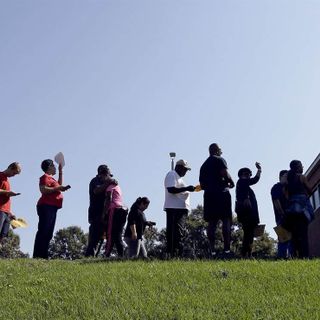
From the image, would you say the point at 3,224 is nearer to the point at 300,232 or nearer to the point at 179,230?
the point at 179,230

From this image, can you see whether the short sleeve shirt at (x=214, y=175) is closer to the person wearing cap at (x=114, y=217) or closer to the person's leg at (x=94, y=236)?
the person wearing cap at (x=114, y=217)

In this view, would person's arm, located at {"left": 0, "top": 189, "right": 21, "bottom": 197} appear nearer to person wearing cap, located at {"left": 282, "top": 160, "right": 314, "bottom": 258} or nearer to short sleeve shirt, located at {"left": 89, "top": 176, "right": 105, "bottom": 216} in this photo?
short sleeve shirt, located at {"left": 89, "top": 176, "right": 105, "bottom": 216}

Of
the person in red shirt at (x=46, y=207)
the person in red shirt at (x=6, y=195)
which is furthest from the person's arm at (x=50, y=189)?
the person in red shirt at (x=6, y=195)

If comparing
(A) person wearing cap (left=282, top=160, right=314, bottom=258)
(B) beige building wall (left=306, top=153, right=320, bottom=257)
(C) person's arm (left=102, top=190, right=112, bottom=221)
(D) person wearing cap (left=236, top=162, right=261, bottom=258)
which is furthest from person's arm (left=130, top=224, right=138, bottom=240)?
(B) beige building wall (left=306, top=153, right=320, bottom=257)

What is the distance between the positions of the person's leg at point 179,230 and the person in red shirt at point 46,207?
198 centimetres

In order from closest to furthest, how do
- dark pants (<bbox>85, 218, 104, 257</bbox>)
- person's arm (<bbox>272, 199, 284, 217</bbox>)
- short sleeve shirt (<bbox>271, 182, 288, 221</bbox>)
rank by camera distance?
person's arm (<bbox>272, 199, 284, 217</bbox>)
short sleeve shirt (<bbox>271, 182, 288, 221</bbox>)
dark pants (<bbox>85, 218, 104, 257</bbox>)

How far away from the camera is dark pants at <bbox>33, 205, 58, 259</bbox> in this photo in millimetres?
11336

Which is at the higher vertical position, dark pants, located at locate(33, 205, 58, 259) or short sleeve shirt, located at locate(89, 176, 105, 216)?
short sleeve shirt, located at locate(89, 176, 105, 216)

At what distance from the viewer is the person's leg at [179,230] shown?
11.2 m

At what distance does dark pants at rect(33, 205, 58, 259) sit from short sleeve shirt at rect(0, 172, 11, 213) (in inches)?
22.2

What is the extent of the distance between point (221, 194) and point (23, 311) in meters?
4.88

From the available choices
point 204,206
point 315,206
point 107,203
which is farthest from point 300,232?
point 315,206

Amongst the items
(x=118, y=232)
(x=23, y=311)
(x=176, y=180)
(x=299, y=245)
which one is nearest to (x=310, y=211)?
(x=299, y=245)

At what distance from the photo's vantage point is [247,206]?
11.4 m
